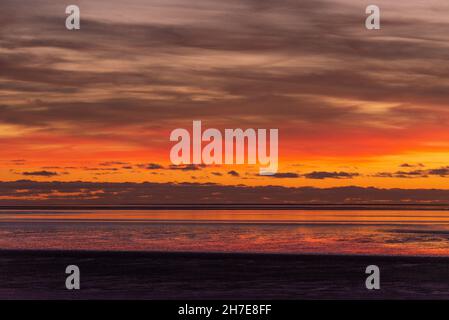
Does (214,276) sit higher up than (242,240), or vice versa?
(242,240)

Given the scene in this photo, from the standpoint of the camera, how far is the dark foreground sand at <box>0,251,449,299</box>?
2392 centimetres

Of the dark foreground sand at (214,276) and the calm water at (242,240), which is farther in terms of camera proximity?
the calm water at (242,240)

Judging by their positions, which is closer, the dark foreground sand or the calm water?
the dark foreground sand

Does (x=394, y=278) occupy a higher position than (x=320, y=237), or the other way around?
(x=320, y=237)

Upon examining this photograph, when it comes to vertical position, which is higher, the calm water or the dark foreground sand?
the calm water

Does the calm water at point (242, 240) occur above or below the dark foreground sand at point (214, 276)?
above

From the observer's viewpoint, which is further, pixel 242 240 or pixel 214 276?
pixel 242 240

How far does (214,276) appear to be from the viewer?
27484mm

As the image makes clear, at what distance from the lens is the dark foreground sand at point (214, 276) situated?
942 inches
